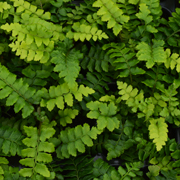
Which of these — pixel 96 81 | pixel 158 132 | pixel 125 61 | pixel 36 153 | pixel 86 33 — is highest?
pixel 86 33

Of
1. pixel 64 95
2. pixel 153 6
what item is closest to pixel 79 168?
pixel 64 95

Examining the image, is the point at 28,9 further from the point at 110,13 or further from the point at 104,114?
the point at 104,114

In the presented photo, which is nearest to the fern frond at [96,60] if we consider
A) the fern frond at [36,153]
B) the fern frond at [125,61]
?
the fern frond at [125,61]

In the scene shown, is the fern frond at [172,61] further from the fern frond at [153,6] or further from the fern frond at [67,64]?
the fern frond at [67,64]

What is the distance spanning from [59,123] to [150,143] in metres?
0.77

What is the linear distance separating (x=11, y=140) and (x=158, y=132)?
43.2 inches

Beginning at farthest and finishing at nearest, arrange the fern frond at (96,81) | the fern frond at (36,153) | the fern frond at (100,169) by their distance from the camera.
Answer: the fern frond at (96,81)
the fern frond at (100,169)
the fern frond at (36,153)

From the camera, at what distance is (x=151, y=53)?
1.84m

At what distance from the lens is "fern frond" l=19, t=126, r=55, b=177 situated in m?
1.58

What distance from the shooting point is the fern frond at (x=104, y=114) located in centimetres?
172

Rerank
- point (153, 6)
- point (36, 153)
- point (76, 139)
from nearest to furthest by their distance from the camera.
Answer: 1. point (36, 153)
2. point (76, 139)
3. point (153, 6)

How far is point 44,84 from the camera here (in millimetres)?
1905

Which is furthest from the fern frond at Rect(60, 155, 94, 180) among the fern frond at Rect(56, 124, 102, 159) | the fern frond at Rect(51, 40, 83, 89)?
the fern frond at Rect(51, 40, 83, 89)

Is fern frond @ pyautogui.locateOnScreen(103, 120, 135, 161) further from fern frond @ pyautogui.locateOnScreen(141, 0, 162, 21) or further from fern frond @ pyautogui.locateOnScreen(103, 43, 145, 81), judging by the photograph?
fern frond @ pyautogui.locateOnScreen(141, 0, 162, 21)
